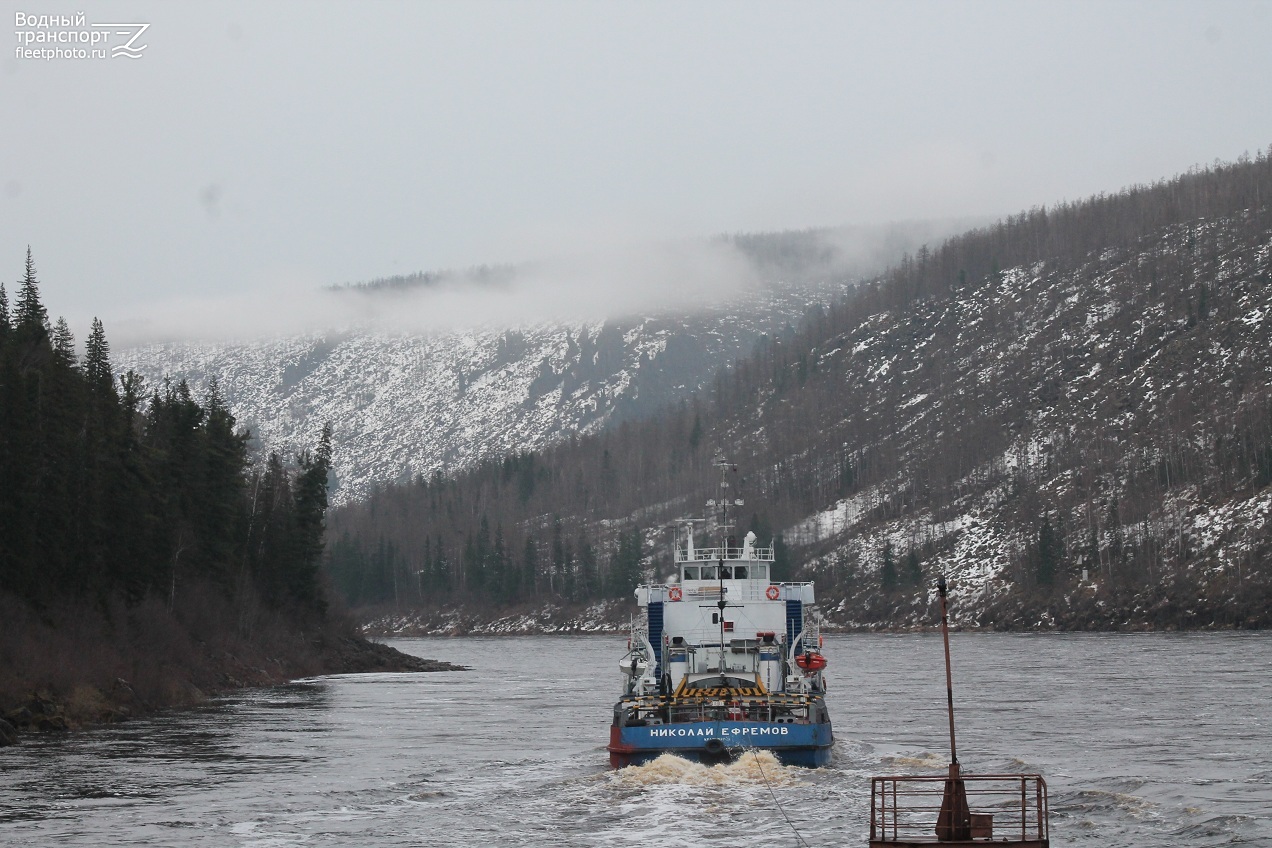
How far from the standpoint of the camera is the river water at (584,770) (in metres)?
39.3

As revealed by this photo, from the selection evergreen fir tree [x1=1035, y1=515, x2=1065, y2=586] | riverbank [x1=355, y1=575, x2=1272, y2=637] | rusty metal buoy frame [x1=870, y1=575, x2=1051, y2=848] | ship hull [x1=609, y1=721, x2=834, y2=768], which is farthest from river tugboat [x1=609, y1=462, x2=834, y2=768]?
evergreen fir tree [x1=1035, y1=515, x2=1065, y2=586]

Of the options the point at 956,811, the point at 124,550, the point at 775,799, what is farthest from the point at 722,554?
the point at 124,550

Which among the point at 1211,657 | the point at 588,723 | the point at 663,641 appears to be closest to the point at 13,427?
the point at 588,723

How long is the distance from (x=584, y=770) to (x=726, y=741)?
705cm

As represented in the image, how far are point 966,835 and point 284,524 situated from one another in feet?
364

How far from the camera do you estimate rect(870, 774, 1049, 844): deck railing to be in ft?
101

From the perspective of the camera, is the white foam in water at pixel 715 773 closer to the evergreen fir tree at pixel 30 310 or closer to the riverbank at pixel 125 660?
the riverbank at pixel 125 660

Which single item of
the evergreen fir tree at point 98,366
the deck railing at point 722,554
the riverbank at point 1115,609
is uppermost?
the evergreen fir tree at point 98,366

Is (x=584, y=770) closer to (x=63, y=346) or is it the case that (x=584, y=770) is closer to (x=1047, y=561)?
(x=63, y=346)

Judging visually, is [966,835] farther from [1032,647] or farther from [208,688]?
[1032,647]

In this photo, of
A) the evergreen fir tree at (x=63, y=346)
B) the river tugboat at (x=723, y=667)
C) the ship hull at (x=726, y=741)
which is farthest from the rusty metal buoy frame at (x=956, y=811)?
the evergreen fir tree at (x=63, y=346)

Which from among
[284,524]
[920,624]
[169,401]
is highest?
[169,401]

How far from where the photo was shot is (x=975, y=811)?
41.2m

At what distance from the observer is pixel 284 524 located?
133 m
